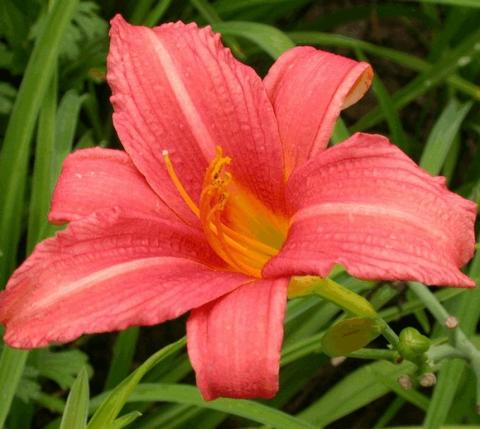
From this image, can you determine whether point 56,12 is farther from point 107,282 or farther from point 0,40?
point 107,282

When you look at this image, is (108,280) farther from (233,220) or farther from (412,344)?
(412,344)

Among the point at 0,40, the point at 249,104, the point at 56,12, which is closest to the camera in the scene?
the point at 249,104

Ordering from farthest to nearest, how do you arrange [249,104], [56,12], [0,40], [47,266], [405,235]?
[0,40] → [56,12] → [249,104] → [47,266] → [405,235]

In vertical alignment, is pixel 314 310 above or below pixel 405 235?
below

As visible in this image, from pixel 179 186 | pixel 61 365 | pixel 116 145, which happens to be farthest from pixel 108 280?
pixel 116 145

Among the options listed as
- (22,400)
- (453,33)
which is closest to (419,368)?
(22,400)

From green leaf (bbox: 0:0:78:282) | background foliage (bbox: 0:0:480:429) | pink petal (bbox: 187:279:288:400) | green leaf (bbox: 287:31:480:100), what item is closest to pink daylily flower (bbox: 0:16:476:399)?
pink petal (bbox: 187:279:288:400)

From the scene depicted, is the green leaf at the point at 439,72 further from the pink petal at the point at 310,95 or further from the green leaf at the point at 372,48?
the pink petal at the point at 310,95

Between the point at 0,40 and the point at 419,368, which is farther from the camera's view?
the point at 0,40
